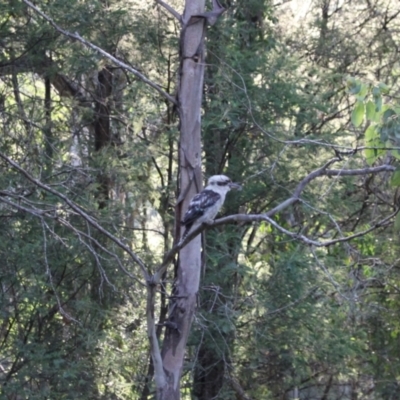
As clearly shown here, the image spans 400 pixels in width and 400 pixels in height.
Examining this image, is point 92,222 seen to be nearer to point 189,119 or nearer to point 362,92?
point 189,119

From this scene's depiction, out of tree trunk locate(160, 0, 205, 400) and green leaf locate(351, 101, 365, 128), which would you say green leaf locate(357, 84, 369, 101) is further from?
tree trunk locate(160, 0, 205, 400)

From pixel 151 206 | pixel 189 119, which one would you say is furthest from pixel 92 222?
pixel 151 206

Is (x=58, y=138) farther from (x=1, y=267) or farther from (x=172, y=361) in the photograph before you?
(x=172, y=361)

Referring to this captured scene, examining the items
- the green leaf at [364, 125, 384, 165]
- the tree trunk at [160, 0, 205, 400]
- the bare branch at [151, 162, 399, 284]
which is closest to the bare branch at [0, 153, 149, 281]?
the bare branch at [151, 162, 399, 284]

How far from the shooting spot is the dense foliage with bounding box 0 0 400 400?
10.2 metres

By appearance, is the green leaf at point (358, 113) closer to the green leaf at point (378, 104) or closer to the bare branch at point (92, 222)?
the green leaf at point (378, 104)

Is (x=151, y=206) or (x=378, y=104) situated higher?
(x=151, y=206)

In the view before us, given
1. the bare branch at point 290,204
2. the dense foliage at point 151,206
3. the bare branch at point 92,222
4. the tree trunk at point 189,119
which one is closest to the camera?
the bare branch at point 290,204

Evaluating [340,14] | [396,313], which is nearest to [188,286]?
[396,313]

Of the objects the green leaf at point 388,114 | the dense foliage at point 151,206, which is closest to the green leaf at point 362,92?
the green leaf at point 388,114

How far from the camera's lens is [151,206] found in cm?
1223

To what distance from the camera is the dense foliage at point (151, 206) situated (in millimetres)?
10250

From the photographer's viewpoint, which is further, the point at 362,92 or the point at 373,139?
the point at 373,139

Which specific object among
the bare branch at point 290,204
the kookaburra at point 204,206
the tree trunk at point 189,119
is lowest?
the bare branch at point 290,204
